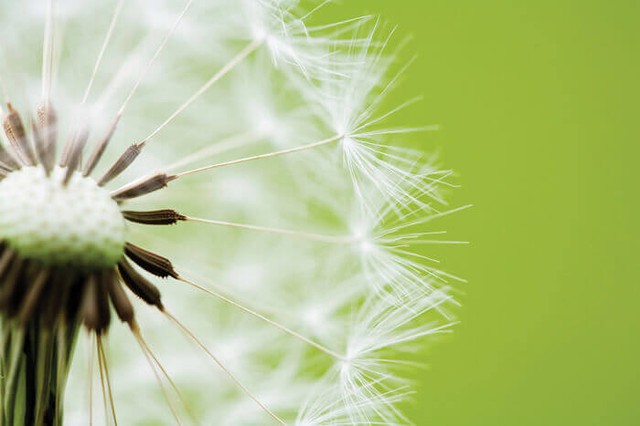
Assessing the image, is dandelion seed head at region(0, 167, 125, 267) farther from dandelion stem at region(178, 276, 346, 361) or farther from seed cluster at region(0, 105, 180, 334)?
dandelion stem at region(178, 276, 346, 361)

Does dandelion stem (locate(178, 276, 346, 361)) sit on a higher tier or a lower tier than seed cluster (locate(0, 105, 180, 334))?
higher

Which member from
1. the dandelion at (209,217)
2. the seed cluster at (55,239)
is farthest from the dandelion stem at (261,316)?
the seed cluster at (55,239)

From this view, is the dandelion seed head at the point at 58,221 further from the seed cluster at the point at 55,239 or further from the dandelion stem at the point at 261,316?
the dandelion stem at the point at 261,316

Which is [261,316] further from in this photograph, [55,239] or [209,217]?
[209,217]

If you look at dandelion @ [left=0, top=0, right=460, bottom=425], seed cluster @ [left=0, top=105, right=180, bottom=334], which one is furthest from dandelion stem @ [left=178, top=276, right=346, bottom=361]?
seed cluster @ [left=0, top=105, right=180, bottom=334]

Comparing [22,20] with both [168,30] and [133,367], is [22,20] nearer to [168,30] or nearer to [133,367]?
[168,30]

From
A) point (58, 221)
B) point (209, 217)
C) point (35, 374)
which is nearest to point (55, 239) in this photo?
point (58, 221)

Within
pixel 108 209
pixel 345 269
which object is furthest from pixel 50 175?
pixel 345 269
